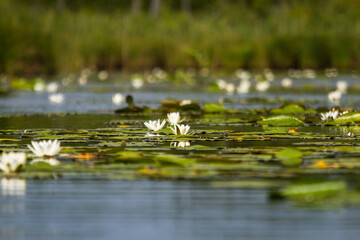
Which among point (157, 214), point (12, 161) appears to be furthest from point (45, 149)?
point (157, 214)

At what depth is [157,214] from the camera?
2.82 metres

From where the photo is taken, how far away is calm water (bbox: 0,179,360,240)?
2510 millimetres

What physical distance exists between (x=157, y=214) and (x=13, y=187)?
0.85 m

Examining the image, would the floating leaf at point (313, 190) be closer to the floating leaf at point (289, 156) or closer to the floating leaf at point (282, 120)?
the floating leaf at point (289, 156)

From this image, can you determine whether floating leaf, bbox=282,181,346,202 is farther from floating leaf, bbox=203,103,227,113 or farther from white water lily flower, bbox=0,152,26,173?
floating leaf, bbox=203,103,227,113

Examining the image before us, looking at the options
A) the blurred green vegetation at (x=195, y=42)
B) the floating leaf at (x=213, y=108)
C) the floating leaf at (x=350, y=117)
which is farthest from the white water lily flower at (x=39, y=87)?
the floating leaf at (x=350, y=117)

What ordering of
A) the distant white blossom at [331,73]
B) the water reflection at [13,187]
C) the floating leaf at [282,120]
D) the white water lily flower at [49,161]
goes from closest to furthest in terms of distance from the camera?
1. the water reflection at [13,187]
2. the white water lily flower at [49,161]
3. the floating leaf at [282,120]
4. the distant white blossom at [331,73]

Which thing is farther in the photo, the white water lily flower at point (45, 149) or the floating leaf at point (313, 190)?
the white water lily flower at point (45, 149)

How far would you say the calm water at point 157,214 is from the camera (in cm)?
251

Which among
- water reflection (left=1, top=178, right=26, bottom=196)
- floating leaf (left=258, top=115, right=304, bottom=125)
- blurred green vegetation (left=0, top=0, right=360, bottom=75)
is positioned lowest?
water reflection (left=1, top=178, right=26, bottom=196)

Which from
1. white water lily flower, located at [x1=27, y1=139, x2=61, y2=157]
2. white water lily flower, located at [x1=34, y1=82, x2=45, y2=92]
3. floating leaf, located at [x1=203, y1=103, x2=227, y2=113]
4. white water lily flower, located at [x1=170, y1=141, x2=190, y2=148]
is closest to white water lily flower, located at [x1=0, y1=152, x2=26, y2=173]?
white water lily flower, located at [x1=27, y1=139, x2=61, y2=157]

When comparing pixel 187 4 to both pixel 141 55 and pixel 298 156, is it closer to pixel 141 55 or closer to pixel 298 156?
pixel 141 55

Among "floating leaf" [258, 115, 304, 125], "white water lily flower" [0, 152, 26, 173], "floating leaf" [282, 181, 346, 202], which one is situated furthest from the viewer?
"floating leaf" [258, 115, 304, 125]

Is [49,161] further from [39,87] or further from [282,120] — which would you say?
[39,87]
